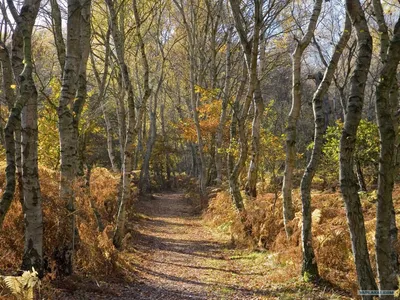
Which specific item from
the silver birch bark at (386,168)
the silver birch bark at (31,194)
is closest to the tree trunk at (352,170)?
the silver birch bark at (386,168)

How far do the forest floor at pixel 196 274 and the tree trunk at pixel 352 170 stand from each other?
226cm

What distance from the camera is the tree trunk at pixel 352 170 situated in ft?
11.0

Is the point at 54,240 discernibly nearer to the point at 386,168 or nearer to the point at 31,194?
the point at 31,194

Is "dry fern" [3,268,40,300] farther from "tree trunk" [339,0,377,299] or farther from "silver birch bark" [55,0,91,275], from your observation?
"tree trunk" [339,0,377,299]

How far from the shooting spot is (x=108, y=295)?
528 cm

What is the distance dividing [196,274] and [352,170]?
15.3ft

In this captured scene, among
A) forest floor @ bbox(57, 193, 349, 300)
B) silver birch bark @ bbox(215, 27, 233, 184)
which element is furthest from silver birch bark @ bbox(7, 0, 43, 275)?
silver birch bark @ bbox(215, 27, 233, 184)

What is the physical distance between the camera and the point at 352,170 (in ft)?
11.0

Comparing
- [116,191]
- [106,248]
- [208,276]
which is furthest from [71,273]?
[116,191]

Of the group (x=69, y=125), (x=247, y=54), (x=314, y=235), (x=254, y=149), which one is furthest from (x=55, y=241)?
(x=254, y=149)

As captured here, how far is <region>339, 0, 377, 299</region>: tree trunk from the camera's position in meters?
3.34

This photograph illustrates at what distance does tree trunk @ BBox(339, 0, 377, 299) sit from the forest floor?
7.41 feet

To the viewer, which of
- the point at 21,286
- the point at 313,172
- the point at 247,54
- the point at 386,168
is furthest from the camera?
the point at 247,54

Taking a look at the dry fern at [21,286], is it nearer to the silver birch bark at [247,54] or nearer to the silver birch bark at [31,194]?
the silver birch bark at [31,194]
